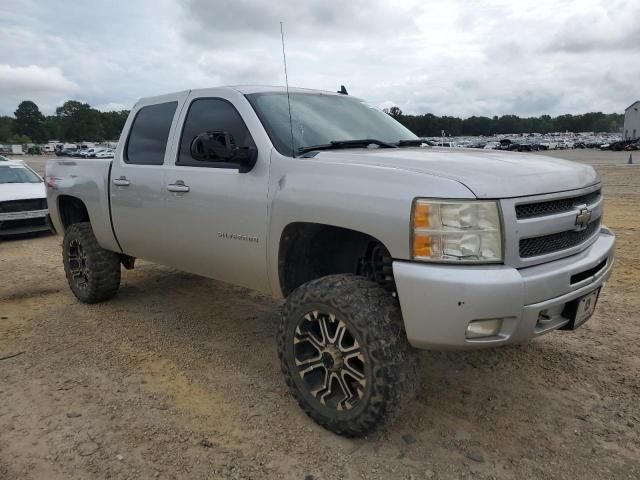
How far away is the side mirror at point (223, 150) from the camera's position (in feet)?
10.3

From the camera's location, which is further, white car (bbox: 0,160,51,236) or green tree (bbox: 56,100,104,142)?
green tree (bbox: 56,100,104,142)

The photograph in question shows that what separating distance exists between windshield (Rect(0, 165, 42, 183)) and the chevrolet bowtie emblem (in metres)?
10.7

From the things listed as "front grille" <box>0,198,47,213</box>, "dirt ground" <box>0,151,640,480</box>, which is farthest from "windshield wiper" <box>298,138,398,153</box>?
"front grille" <box>0,198,47,213</box>

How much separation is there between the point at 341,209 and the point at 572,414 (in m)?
1.82

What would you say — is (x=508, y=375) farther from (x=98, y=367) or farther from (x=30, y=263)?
(x=30, y=263)

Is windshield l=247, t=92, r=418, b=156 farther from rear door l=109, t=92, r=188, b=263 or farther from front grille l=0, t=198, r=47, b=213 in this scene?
front grille l=0, t=198, r=47, b=213

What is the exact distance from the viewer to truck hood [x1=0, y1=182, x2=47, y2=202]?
9558mm

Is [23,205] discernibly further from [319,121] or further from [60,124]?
[60,124]

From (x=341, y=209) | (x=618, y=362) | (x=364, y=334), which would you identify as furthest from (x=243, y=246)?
(x=618, y=362)

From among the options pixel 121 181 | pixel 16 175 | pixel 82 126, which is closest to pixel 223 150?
pixel 121 181

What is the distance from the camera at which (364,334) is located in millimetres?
2645

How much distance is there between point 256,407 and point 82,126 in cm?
12276

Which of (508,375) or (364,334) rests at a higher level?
(364,334)

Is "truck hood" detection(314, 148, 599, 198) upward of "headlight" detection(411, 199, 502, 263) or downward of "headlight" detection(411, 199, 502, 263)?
upward
